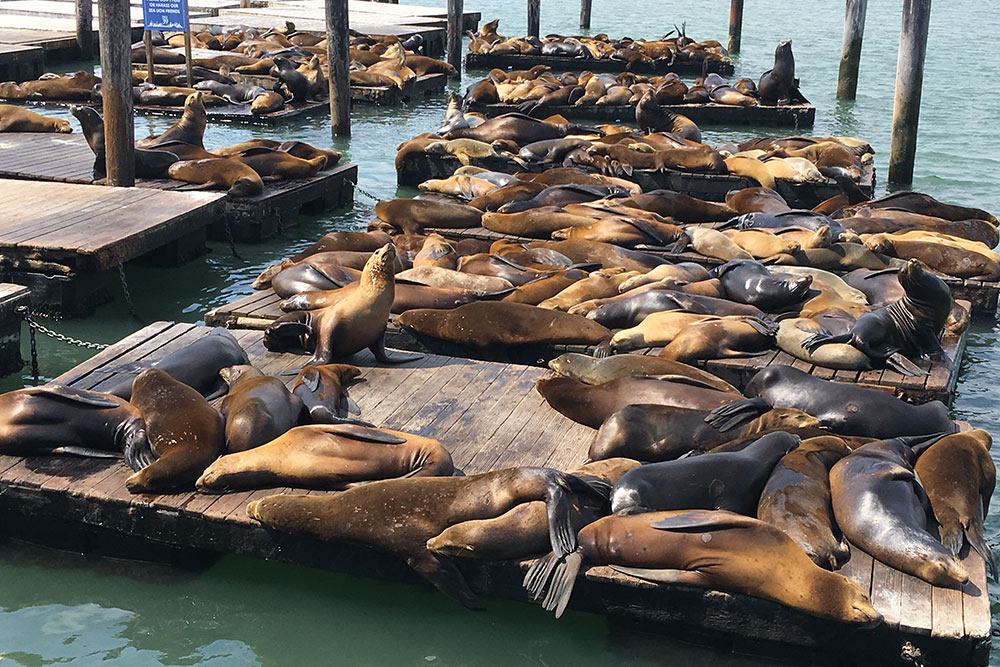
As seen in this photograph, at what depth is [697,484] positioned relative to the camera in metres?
4.17

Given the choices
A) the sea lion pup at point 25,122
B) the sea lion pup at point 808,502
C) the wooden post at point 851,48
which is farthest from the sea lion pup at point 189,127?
the wooden post at point 851,48

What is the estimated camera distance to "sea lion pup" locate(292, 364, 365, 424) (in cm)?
476

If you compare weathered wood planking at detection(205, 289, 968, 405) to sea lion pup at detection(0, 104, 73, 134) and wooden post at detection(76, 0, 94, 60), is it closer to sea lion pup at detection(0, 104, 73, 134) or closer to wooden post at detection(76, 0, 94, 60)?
sea lion pup at detection(0, 104, 73, 134)

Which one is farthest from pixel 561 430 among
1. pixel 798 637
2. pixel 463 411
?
pixel 798 637

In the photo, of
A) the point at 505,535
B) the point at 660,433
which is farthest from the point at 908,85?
the point at 505,535

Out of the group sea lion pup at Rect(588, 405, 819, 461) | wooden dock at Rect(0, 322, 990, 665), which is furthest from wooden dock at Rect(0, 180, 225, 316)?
sea lion pup at Rect(588, 405, 819, 461)

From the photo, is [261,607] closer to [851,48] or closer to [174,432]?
[174,432]

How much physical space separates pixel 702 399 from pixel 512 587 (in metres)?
1.45

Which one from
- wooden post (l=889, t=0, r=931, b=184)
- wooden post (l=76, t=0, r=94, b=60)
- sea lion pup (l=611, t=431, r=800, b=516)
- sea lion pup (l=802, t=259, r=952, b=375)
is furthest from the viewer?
wooden post (l=76, t=0, r=94, b=60)

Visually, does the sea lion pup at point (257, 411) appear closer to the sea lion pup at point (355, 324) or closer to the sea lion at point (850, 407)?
the sea lion pup at point (355, 324)

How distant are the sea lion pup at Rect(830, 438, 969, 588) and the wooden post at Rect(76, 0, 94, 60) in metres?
18.8

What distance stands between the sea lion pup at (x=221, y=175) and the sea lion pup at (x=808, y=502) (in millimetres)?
6091

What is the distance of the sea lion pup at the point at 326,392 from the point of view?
476 cm

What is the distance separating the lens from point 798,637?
12.3 feet
